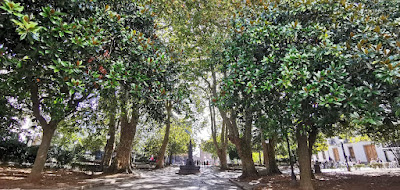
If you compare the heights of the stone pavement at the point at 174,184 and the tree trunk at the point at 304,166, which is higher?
the tree trunk at the point at 304,166

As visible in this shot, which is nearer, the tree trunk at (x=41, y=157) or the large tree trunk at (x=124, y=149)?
the tree trunk at (x=41, y=157)

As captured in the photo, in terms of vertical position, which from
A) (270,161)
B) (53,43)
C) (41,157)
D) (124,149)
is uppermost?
(53,43)

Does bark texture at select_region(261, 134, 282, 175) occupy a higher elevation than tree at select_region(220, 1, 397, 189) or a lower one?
lower

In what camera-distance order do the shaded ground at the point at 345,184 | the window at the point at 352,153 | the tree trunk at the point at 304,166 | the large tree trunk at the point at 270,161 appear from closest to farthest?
the tree trunk at the point at 304,166 → the shaded ground at the point at 345,184 → the large tree trunk at the point at 270,161 → the window at the point at 352,153

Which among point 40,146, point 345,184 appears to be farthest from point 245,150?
point 40,146

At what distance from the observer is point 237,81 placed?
712cm

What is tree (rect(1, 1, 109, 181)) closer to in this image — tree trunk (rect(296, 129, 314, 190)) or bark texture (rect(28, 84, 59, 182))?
bark texture (rect(28, 84, 59, 182))

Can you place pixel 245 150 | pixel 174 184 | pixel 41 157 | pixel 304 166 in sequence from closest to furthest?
pixel 304 166, pixel 41 157, pixel 174 184, pixel 245 150

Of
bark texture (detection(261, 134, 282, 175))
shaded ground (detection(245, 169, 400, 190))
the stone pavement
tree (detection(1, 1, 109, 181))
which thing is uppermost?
tree (detection(1, 1, 109, 181))

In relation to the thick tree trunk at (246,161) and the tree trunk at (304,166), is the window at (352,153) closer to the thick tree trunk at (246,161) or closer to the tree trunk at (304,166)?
the thick tree trunk at (246,161)

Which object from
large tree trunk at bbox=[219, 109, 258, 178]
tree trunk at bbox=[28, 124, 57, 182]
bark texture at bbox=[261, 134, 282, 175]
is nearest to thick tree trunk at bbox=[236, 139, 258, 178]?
large tree trunk at bbox=[219, 109, 258, 178]

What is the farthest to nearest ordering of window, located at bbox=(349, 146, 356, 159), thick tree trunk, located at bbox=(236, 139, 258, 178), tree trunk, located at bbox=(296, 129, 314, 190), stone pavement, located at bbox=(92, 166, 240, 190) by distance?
window, located at bbox=(349, 146, 356, 159)
thick tree trunk, located at bbox=(236, 139, 258, 178)
stone pavement, located at bbox=(92, 166, 240, 190)
tree trunk, located at bbox=(296, 129, 314, 190)

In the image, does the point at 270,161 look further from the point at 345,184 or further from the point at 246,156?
the point at 345,184

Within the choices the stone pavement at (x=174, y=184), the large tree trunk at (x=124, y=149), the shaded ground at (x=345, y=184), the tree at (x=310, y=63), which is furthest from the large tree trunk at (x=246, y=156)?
the large tree trunk at (x=124, y=149)
